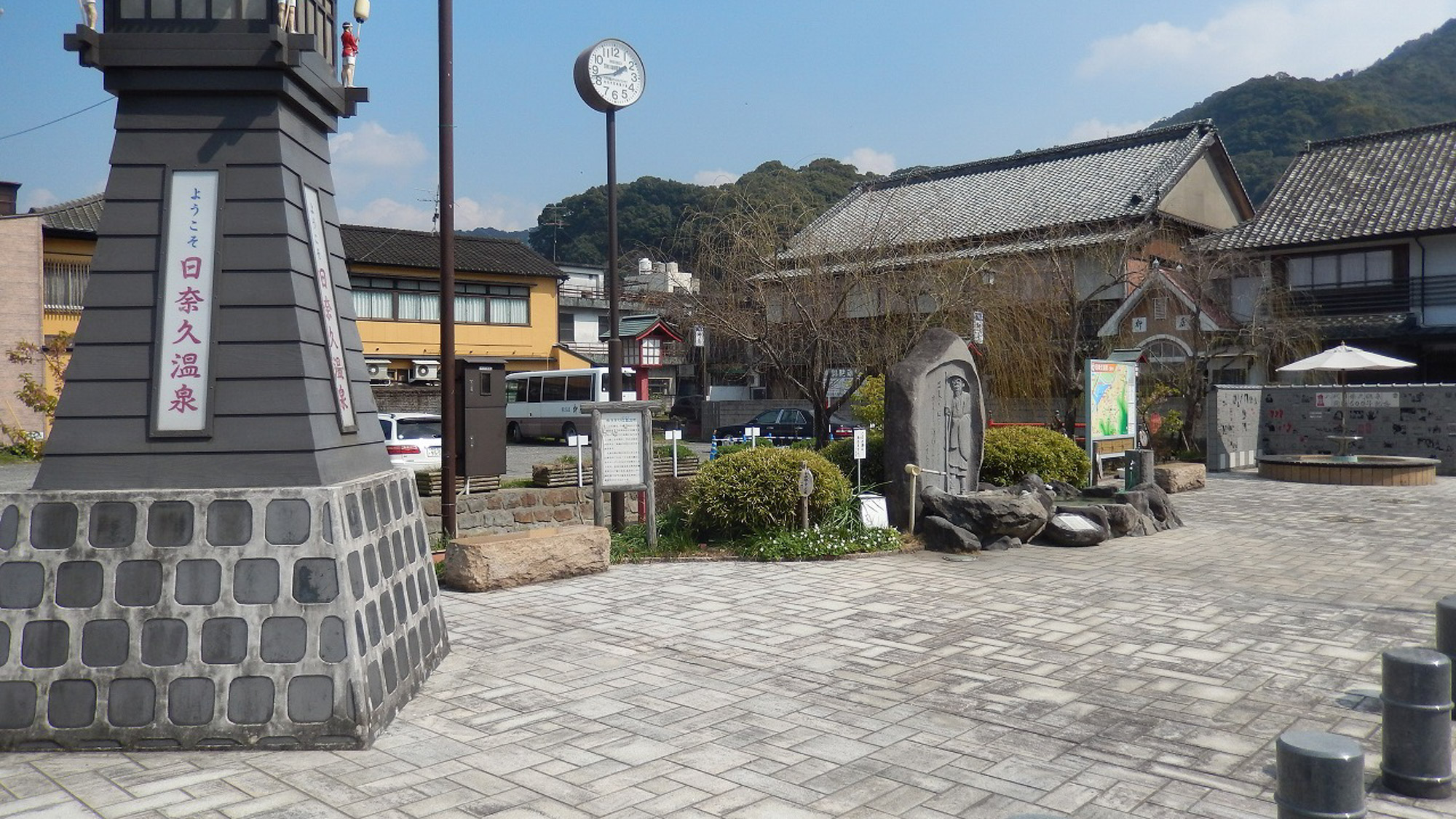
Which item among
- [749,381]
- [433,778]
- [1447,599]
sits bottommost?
[433,778]

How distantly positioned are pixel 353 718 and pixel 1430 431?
21765 mm

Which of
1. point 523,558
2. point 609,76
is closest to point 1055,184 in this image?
point 609,76

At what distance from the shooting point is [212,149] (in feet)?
16.5

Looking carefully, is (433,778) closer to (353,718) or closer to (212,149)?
(353,718)

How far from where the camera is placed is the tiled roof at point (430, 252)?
33.5 meters

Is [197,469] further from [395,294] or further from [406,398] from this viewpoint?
[395,294]

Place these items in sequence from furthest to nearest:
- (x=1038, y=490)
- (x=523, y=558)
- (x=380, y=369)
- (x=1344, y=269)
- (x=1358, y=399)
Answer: (x=380, y=369) → (x=1344, y=269) → (x=1358, y=399) → (x=1038, y=490) → (x=523, y=558)

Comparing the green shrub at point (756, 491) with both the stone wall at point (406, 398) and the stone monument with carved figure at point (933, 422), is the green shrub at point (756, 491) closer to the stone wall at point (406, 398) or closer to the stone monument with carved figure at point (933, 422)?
the stone monument with carved figure at point (933, 422)

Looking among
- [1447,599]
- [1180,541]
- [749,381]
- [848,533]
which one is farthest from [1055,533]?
[749,381]

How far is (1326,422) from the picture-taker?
20.7 metres

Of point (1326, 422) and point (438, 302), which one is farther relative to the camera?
point (438, 302)

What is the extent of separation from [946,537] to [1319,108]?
160 feet

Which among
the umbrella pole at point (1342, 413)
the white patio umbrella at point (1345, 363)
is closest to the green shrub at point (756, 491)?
Result: the white patio umbrella at point (1345, 363)

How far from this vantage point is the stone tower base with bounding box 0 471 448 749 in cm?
465
